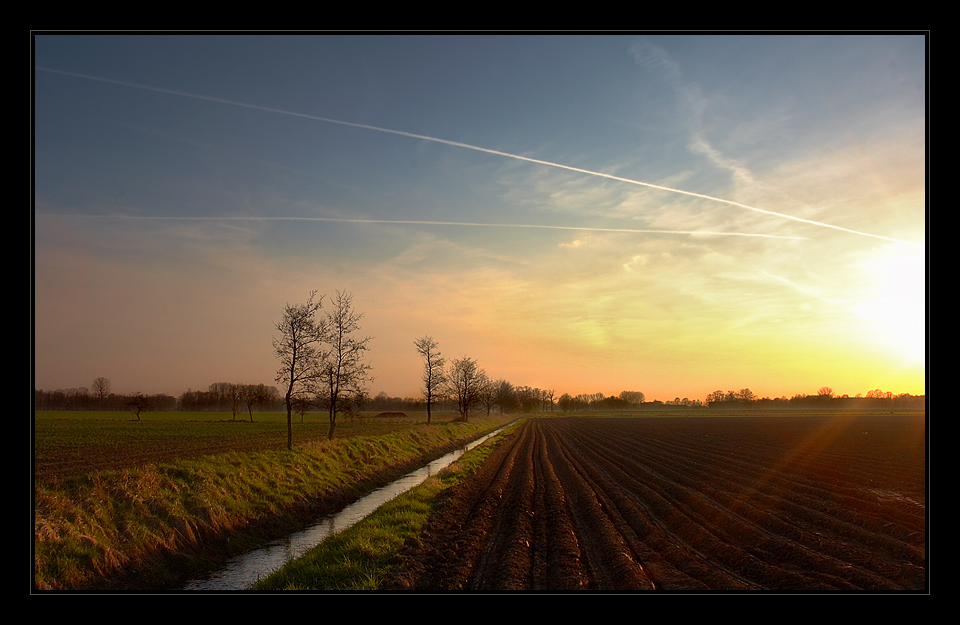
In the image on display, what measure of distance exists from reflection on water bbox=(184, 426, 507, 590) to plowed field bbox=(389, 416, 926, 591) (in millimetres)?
3702

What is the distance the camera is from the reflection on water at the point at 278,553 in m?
12.1

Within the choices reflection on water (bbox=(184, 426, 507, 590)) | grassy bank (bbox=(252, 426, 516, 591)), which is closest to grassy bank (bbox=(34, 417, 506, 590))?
reflection on water (bbox=(184, 426, 507, 590))

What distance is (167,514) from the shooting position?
1384 centimetres

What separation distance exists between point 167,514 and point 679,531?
48.9 feet

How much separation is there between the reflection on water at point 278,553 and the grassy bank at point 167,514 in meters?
0.58

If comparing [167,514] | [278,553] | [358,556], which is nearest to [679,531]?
[358,556]

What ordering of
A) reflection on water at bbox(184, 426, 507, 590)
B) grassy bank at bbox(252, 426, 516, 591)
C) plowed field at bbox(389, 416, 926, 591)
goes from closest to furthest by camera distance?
plowed field at bbox(389, 416, 926, 591)
grassy bank at bbox(252, 426, 516, 591)
reflection on water at bbox(184, 426, 507, 590)

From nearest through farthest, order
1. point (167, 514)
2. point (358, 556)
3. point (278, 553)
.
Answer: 1. point (358, 556)
2. point (167, 514)
3. point (278, 553)

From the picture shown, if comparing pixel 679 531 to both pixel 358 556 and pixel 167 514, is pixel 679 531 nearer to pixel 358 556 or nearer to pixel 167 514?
pixel 358 556

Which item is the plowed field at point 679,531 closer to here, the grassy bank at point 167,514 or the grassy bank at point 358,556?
the grassy bank at point 358,556

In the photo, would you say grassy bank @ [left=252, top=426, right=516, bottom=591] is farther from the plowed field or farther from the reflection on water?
the reflection on water

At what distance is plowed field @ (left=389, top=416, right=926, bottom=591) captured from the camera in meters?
Result: 10.4
